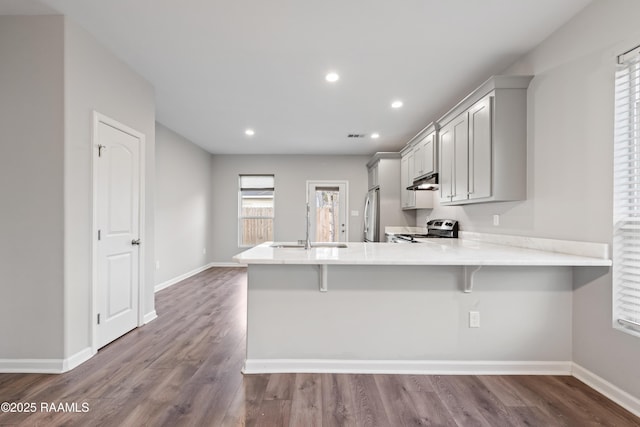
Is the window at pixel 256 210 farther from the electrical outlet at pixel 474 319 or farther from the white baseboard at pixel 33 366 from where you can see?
the electrical outlet at pixel 474 319

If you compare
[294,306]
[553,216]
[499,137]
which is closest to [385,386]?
[294,306]

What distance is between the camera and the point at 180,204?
18.5 ft

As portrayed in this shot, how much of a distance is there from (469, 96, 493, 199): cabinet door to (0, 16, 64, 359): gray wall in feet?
11.4

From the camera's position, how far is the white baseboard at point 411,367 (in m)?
2.31

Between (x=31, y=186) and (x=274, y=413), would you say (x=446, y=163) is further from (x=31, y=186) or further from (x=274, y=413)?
(x=31, y=186)

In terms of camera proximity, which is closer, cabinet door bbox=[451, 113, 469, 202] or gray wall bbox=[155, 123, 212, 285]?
cabinet door bbox=[451, 113, 469, 202]

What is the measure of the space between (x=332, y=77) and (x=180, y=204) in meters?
3.78

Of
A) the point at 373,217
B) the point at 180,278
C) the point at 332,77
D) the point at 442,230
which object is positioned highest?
the point at 332,77

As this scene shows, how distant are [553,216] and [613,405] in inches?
49.4

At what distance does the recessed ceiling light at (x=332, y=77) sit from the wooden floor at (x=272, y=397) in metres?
2.73

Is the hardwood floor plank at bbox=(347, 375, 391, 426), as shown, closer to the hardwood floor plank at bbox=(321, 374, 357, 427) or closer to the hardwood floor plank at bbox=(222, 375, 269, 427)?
the hardwood floor plank at bbox=(321, 374, 357, 427)

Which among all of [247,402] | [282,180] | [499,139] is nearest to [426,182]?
[499,139]

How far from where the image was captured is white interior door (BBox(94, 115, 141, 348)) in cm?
273

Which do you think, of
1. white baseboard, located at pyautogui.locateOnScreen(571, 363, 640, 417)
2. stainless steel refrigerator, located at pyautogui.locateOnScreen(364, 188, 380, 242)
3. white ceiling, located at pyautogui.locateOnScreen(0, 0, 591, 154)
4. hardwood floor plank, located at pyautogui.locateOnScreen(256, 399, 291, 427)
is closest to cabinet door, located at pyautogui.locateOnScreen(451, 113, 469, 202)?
white ceiling, located at pyautogui.locateOnScreen(0, 0, 591, 154)
